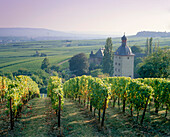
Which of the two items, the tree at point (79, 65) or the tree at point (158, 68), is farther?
the tree at point (79, 65)

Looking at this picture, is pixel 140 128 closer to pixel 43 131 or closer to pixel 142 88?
pixel 142 88

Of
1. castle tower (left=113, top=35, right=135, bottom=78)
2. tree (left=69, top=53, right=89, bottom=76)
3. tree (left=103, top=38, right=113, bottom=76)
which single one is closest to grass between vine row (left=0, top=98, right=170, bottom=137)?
castle tower (left=113, top=35, right=135, bottom=78)

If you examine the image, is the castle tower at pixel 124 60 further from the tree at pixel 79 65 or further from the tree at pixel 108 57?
the tree at pixel 79 65

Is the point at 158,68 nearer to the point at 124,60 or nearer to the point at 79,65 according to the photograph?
the point at 124,60

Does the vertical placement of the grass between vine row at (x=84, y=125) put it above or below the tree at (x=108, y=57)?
below

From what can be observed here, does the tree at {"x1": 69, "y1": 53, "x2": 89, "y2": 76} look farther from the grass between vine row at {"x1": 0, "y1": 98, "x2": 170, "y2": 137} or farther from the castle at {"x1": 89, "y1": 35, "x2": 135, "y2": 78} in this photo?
the grass between vine row at {"x1": 0, "y1": 98, "x2": 170, "y2": 137}

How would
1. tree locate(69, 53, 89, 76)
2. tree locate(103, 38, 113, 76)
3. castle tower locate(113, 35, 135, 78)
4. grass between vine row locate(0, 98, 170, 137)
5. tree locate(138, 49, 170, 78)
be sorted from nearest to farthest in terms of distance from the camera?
grass between vine row locate(0, 98, 170, 137), tree locate(138, 49, 170, 78), castle tower locate(113, 35, 135, 78), tree locate(103, 38, 113, 76), tree locate(69, 53, 89, 76)

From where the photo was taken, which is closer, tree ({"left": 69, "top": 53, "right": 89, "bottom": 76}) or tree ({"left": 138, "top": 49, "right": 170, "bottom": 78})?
tree ({"left": 138, "top": 49, "right": 170, "bottom": 78})

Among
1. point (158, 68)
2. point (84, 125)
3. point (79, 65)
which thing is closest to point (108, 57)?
point (79, 65)

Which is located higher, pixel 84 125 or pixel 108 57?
pixel 108 57

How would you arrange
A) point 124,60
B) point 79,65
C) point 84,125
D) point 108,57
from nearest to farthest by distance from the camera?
point 84,125
point 124,60
point 108,57
point 79,65

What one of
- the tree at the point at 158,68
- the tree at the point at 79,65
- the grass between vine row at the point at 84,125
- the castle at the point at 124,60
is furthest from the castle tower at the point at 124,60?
the grass between vine row at the point at 84,125

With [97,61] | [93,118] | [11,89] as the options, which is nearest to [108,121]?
[93,118]

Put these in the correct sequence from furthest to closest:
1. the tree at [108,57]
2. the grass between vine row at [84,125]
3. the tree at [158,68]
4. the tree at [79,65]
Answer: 1. the tree at [79,65]
2. the tree at [108,57]
3. the tree at [158,68]
4. the grass between vine row at [84,125]
